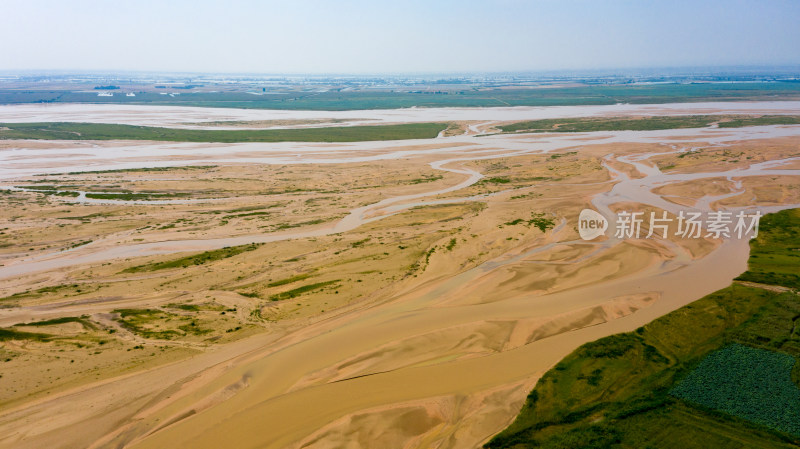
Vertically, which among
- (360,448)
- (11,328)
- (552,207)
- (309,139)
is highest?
(309,139)

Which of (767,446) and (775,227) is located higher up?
(775,227)

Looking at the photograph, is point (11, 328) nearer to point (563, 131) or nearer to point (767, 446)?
point (767, 446)

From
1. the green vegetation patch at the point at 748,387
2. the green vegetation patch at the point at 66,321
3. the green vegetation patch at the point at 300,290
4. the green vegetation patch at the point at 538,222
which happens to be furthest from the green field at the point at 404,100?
the green vegetation patch at the point at 748,387

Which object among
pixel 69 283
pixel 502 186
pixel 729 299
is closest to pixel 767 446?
pixel 729 299

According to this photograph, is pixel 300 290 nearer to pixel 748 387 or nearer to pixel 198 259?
pixel 198 259

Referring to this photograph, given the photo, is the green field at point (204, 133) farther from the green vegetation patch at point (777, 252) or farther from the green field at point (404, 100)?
the green vegetation patch at point (777, 252)

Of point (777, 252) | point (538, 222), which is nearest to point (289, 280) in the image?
point (538, 222)
